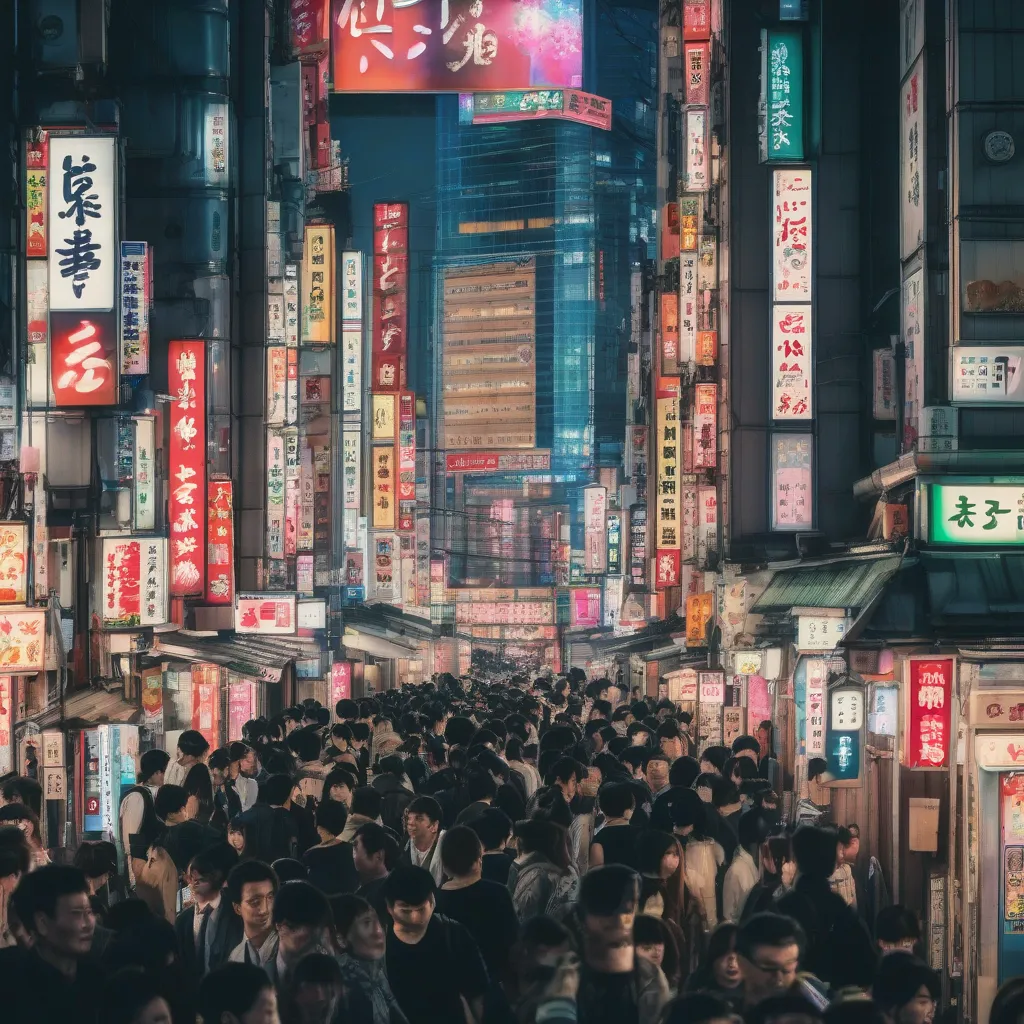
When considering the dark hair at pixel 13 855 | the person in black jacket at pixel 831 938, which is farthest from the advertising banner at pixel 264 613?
the person in black jacket at pixel 831 938

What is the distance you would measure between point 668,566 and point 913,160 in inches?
809

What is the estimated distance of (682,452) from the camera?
115ft

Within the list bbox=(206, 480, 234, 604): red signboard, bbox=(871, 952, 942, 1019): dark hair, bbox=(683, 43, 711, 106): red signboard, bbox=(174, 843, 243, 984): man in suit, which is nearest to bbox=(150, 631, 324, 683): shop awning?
bbox=(206, 480, 234, 604): red signboard

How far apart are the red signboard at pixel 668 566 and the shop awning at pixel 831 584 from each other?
1136 centimetres

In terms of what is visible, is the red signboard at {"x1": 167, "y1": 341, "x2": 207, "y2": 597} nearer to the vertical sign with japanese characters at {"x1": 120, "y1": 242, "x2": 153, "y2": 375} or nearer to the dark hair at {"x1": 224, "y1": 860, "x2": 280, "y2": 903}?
the vertical sign with japanese characters at {"x1": 120, "y1": 242, "x2": 153, "y2": 375}

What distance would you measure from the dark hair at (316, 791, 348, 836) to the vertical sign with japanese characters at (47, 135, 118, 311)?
1227cm

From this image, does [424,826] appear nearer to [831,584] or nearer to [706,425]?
[831,584]

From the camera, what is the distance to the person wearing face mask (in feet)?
19.8

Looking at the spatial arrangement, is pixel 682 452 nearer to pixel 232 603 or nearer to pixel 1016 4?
pixel 232 603

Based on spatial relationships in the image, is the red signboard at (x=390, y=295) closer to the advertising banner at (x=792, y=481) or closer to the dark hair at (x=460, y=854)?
the advertising banner at (x=792, y=481)

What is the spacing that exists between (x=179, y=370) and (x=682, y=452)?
12.0m

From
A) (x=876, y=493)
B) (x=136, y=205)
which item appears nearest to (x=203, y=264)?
(x=136, y=205)

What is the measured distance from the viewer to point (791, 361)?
23484 millimetres

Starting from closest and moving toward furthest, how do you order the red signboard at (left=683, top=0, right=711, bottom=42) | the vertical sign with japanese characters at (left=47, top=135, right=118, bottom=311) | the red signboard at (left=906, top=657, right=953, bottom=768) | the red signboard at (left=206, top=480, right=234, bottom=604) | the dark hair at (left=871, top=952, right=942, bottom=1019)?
the dark hair at (left=871, top=952, right=942, bottom=1019), the red signboard at (left=906, top=657, right=953, bottom=768), the vertical sign with japanese characters at (left=47, top=135, right=118, bottom=311), the red signboard at (left=206, top=480, right=234, bottom=604), the red signboard at (left=683, top=0, right=711, bottom=42)
